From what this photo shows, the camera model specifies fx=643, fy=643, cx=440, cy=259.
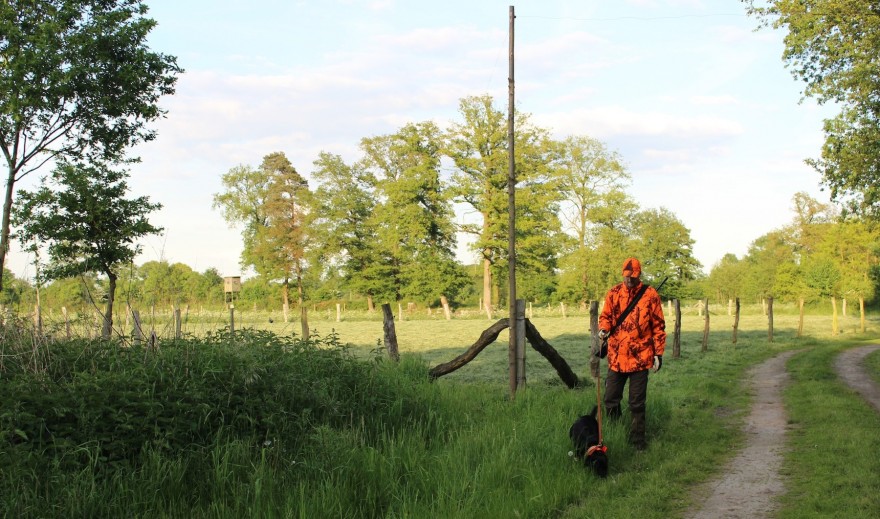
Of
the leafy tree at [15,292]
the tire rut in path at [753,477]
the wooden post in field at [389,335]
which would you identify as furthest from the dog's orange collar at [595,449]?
the leafy tree at [15,292]

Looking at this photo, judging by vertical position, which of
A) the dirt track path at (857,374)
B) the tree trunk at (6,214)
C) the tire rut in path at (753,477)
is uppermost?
the tree trunk at (6,214)

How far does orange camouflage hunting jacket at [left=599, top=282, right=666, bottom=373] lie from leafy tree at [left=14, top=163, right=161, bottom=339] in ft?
58.0

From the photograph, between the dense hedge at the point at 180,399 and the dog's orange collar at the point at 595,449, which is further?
the dog's orange collar at the point at 595,449

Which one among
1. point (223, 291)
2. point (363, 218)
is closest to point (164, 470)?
point (223, 291)

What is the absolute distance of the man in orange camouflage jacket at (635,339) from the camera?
7.92 metres

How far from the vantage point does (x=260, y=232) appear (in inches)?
2333

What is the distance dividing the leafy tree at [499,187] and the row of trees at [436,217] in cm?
10

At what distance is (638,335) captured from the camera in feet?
26.2

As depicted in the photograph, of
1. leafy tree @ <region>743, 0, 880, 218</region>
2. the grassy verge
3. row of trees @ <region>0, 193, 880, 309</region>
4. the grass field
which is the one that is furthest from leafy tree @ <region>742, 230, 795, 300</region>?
the grass field

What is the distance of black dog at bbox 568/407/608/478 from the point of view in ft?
21.9

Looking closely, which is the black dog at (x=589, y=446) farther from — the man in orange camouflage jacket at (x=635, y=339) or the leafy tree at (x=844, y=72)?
the leafy tree at (x=844, y=72)

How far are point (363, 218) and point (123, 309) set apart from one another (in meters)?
48.3

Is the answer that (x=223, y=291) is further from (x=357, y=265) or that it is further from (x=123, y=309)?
(x=357, y=265)

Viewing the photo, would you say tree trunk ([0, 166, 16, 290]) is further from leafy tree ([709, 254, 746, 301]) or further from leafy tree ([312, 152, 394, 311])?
leafy tree ([709, 254, 746, 301])
